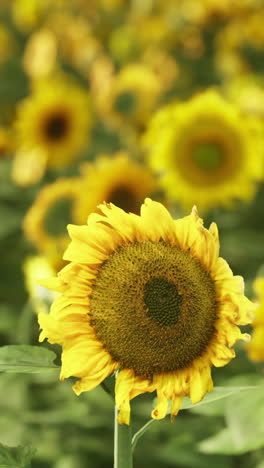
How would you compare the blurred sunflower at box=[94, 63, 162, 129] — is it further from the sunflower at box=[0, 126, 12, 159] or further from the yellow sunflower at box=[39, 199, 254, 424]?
the yellow sunflower at box=[39, 199, 254, 424]

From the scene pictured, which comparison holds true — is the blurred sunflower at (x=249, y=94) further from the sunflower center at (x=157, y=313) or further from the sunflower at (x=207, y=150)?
the sunflower center at (x=157, y=313)

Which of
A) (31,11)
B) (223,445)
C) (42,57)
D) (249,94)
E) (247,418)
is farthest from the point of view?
(31,11)

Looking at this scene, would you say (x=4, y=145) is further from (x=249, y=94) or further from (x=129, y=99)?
(x=249, y=94)

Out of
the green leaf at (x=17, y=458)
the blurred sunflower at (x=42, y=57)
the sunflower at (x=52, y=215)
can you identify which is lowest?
the green leaf at (x=17, y=458)

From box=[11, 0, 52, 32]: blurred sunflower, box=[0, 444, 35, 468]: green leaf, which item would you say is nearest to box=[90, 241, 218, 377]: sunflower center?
box=[0, 444, 35, 468]: green leaf

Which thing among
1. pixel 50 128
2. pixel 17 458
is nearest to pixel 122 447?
pixel 17 458

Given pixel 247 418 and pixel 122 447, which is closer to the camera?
pixel 122 447

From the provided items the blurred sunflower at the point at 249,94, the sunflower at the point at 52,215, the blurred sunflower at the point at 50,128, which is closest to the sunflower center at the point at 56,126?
the blurred sunflower at the point at 50,128
